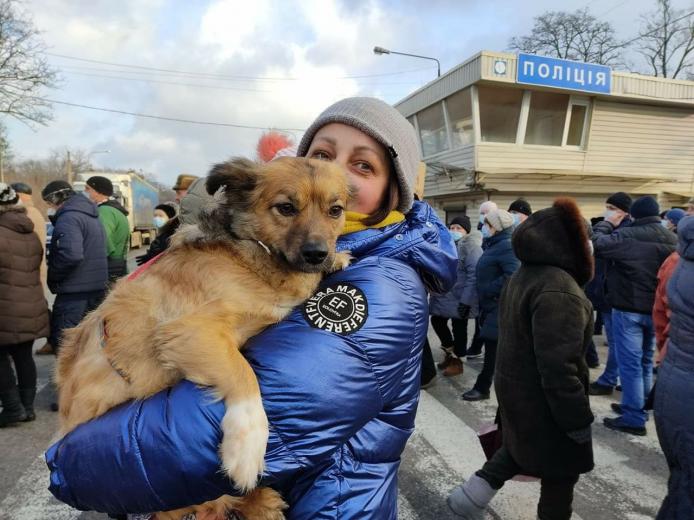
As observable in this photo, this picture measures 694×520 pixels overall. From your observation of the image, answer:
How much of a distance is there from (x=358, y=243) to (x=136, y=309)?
3.00 ft

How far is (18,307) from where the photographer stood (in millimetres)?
5430

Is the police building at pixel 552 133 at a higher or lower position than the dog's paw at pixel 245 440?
higher

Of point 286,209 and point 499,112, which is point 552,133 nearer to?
point 499,112

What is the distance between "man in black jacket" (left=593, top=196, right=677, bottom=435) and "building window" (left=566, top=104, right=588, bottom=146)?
50.5 ft

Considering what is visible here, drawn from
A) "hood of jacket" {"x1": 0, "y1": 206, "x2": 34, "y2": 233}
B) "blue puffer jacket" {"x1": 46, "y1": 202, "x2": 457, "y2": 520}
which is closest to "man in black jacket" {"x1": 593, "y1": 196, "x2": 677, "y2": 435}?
"blue puffer jacket" {"x1": 46, "y1": 202, "x2": 457, "y2": 520}

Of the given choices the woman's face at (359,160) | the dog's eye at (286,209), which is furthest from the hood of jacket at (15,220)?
the woman's face at (359,160)

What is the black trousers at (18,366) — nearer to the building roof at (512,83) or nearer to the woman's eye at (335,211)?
the woman's eye at (335,211)

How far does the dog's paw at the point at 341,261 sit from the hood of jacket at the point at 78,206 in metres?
5.42

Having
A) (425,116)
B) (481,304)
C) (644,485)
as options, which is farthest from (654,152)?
(644,485)

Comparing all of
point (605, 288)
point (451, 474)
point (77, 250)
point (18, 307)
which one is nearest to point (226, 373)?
point (451, 474)

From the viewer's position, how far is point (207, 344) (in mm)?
1545

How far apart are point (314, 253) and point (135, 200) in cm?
3626

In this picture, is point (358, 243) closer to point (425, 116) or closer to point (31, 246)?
point (31, 246)

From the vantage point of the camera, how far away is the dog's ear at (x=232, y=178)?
2131 mm
